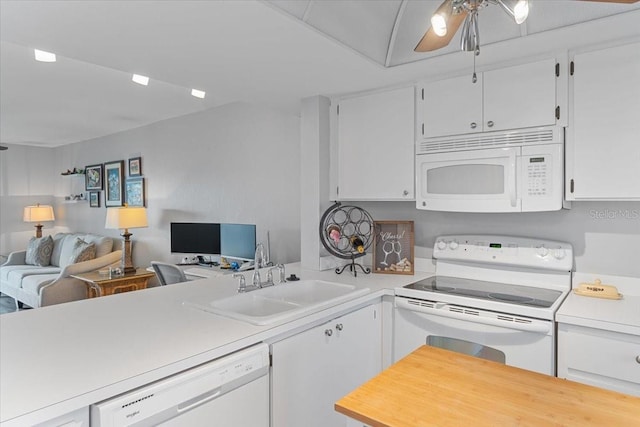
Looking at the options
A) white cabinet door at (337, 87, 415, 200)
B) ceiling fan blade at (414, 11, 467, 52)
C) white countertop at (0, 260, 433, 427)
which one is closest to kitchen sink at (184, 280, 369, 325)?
white countertop at (0, 260, 433, 427)

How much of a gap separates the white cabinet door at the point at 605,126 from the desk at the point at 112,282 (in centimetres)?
426

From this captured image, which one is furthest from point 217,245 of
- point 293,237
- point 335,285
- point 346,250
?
point 335,285

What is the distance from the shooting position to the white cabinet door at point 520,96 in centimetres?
199

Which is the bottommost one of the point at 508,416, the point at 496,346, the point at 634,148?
the point at 496,346

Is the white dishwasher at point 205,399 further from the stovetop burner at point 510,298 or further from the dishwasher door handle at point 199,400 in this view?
the stovetop burner at point 510,298

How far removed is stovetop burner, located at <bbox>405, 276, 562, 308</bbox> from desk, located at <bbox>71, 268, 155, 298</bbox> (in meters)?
3.44

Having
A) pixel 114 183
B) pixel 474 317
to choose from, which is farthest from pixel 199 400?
pixel 114 183

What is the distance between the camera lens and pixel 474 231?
2492 millimetres

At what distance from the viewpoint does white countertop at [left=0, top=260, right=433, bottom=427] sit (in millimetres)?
974

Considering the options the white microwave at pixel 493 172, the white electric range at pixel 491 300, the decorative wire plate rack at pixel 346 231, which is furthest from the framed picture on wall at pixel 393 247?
the white microwave at pixel 493 172

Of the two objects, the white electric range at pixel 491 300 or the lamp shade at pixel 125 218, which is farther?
the lamp shade at pixel 125 218

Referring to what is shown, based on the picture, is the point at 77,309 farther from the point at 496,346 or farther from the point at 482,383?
the point at 496,346

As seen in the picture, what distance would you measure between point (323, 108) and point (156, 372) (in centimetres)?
210

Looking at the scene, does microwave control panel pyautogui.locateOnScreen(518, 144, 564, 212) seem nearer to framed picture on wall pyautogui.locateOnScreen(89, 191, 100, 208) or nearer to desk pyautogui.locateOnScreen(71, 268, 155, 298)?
desk pyautogui.locateOnScreen(71, 268, 155, 298)
